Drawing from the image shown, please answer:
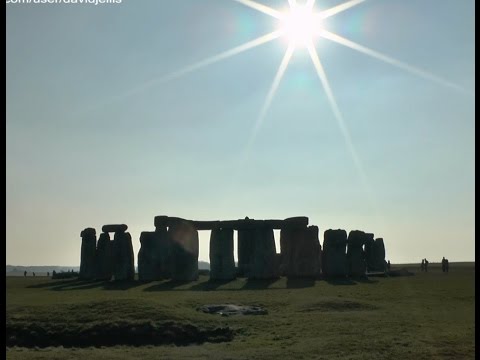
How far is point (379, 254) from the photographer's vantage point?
179 ft

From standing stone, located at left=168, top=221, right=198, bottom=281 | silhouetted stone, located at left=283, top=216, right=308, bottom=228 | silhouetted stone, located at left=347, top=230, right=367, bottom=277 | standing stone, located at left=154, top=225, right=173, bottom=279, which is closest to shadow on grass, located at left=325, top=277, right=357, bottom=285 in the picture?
silhouetted stone, located at left=347, top=230, right=367, bottom=277

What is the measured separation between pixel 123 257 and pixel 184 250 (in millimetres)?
5501

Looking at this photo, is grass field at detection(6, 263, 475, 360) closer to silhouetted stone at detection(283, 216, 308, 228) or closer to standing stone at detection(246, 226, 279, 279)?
standing stone at detection(246, 226, 279, 279)

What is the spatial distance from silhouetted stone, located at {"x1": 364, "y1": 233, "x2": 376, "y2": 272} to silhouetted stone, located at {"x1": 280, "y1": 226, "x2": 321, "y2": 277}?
7665 millimetres

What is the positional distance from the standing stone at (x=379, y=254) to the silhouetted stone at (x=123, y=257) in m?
20.7

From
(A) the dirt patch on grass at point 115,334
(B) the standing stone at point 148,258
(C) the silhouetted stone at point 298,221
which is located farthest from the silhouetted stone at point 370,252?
(A) the dirt patch on grass at point 115,334

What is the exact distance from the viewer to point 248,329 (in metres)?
23.1

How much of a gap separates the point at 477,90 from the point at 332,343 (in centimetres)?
1038

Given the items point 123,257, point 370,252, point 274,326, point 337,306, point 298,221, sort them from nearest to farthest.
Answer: point 274,326
point 337,306
point 298,221
point 123,257
point 370,252

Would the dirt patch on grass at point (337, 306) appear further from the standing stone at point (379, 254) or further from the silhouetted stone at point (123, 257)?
the standing stone at point (379, 254)

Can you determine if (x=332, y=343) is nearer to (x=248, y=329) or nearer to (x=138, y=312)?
(x=248, y=329)

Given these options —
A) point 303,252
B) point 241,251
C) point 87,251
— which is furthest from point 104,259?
point 303,252

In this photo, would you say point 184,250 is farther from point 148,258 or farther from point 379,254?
point 379,254
